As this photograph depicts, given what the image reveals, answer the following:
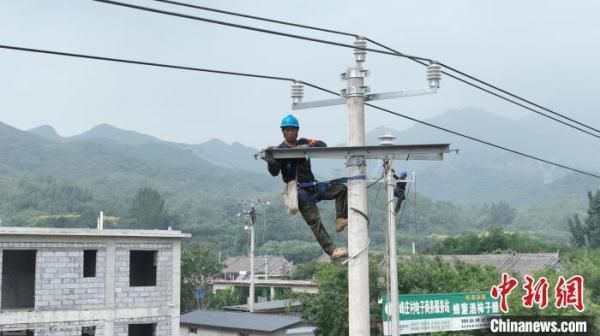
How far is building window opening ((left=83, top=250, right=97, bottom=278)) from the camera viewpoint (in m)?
25.6

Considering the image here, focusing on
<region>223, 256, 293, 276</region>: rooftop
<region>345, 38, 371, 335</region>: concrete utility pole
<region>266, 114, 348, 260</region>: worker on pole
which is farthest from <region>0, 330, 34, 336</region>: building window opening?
<region>223, 256, 293, 276</region>: rooftop

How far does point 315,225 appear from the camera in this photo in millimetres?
8703

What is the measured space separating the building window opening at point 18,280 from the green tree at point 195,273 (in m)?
32.5

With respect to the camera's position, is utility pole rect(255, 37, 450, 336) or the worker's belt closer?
utility pole rect(255, 37, 450, 336)

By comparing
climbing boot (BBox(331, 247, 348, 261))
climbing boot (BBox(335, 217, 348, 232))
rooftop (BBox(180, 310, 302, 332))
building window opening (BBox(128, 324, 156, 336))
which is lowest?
rooftop (BBox(180, 310, 302, 332))

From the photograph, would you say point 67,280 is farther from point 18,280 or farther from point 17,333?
point 18,280

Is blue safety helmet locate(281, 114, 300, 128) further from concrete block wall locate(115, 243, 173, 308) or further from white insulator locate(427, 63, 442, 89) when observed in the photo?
concrete block wall locate(115, 243, 173, 308)

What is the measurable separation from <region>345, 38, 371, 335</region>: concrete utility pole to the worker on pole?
0.39m

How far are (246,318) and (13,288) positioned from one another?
12199mm

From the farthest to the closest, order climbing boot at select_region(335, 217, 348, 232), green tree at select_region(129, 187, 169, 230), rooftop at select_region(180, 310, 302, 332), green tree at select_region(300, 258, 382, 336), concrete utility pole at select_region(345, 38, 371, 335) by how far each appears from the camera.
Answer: green tree at select_region(129, 187, 169, 230)
rooftop at select_region(180, 310, 302, 332)
green tree at select_region(300, 258, 382, 336)
climbing boot at select_region(335, 217, 348, 232)
concrete utility pole at select_region(345, 38, 371, 335)

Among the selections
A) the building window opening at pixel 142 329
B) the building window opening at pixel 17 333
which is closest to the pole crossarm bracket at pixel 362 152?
the building window opening at pixel 17 333

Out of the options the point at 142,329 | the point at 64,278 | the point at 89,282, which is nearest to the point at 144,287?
the point at 89,282

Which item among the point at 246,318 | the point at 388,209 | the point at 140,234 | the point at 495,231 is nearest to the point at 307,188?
the point at 388,209

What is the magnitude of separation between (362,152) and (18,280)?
2258 cm
